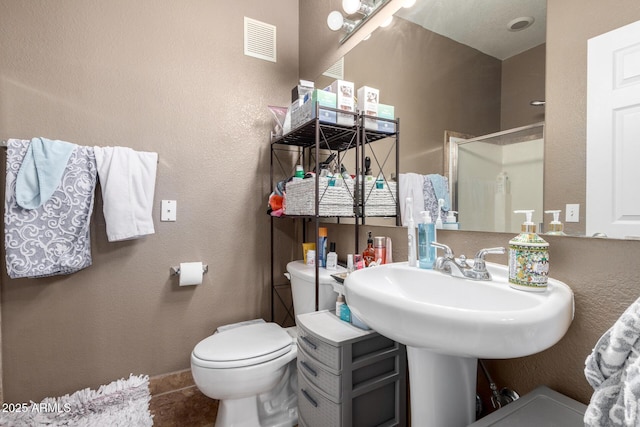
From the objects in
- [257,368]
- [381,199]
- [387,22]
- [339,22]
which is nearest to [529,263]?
[381,199]

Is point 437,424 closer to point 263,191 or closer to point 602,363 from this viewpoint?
point 602,363

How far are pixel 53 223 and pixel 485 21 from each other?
74.1 inches

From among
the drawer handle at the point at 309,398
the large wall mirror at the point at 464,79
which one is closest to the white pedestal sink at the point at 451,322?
the large wall mirror at the point at 464,79

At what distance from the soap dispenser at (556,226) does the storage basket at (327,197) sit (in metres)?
0.74

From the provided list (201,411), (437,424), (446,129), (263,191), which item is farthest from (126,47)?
(437,424)

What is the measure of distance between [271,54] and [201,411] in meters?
2.09

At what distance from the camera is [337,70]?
1.67m

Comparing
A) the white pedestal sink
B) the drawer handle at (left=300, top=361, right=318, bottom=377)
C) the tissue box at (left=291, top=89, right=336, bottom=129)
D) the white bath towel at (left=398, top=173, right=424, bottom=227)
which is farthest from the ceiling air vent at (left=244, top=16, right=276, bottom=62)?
the drawer handle at (left=300, top=361, right=318, bottom=377)

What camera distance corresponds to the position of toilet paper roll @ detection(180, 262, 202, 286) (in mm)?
1605

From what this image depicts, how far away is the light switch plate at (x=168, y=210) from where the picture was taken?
160 cm

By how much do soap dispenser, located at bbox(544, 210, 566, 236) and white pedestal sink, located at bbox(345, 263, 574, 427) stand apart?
125 millimetres

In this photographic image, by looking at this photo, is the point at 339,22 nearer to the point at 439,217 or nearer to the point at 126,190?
the point at 439,217

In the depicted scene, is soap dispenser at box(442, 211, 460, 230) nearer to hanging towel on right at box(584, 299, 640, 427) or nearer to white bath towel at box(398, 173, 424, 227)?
white bath towel at box(398, 173, 424, 227)

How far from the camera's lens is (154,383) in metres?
1.57
